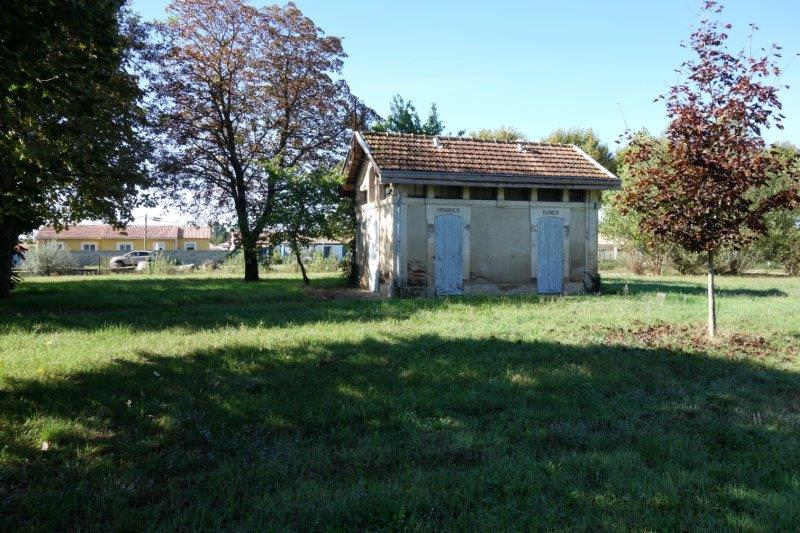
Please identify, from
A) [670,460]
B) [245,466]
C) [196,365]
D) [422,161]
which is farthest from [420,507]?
[422,161]

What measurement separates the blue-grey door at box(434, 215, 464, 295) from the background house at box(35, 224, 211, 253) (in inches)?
1940

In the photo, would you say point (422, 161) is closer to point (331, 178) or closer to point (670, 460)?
point (331, 178)

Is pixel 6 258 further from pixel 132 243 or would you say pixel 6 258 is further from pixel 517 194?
pixel 132 243

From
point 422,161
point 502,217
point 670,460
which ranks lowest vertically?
point 670,460

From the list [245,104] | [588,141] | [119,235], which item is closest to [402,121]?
[245,104]

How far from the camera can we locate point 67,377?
230 inches

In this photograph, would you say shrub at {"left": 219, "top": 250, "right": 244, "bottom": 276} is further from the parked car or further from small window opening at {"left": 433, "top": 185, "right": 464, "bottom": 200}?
small window opening at {"left": 433, "top": 185, "right": 464, "bottom": 200}

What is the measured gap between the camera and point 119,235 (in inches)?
2287

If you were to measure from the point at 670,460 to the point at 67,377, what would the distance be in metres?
5.98

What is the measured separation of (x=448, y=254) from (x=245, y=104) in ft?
42.5

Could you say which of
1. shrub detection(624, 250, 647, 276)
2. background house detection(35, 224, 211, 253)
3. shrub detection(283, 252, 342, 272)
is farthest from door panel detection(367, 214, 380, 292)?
background house detection(35, 224, 211, 253)

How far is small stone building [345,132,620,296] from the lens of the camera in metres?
14.6

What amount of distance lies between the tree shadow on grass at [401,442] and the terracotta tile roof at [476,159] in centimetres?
838

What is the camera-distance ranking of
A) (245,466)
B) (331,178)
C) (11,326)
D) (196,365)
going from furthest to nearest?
(331,178) < (11,326) < (196,365) < (245,466)
